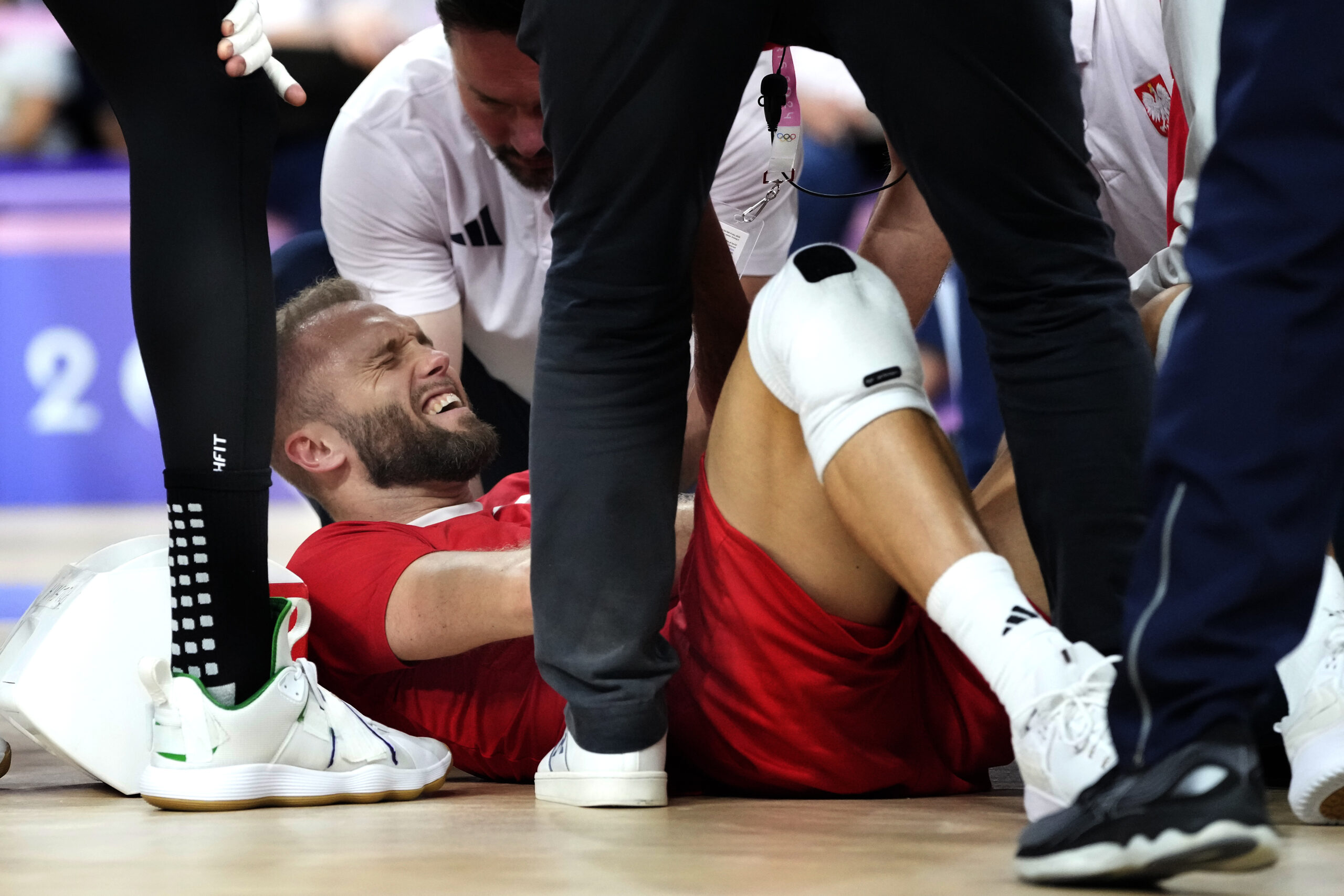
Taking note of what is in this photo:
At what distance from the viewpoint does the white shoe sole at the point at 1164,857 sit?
33.1 inches

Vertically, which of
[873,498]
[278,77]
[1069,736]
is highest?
[278,77]

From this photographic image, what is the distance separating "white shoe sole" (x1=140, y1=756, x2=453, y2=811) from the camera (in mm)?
1406

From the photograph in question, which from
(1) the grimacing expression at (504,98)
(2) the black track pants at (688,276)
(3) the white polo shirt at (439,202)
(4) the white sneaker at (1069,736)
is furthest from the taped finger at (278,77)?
(3) the white polo shirt at (439,202)

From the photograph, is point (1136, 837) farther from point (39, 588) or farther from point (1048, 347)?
point (39, 588)

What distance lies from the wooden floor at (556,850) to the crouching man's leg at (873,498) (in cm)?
12

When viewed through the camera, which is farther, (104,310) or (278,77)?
(104,310)

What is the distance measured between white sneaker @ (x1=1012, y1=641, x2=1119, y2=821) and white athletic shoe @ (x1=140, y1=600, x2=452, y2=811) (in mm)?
693

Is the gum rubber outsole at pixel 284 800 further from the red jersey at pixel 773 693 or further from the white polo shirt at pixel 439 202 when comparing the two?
the white polo shirt at pixel 439 202

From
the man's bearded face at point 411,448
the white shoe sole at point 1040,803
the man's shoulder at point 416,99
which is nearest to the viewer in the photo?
the white shoe sole at point 1040,803

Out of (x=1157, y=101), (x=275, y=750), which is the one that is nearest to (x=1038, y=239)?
(x=275, y=750)

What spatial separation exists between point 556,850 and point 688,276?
1.70ft

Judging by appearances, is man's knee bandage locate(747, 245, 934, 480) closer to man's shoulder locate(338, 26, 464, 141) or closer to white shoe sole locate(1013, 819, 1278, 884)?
white shoe sole locate(1013, 819, 1278, 884)

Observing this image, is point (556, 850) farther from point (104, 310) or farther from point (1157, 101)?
point (104, 310)

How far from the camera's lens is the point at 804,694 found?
141 centimetres
